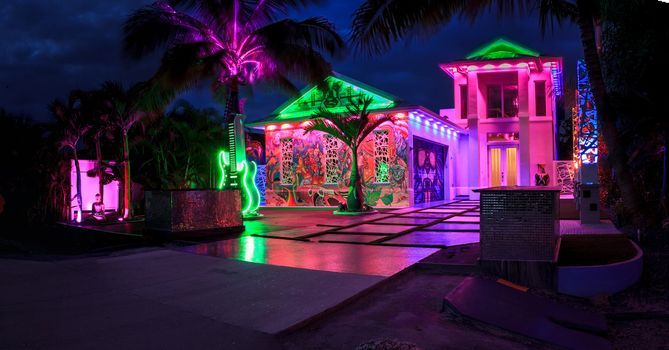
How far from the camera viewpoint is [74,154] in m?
16.3

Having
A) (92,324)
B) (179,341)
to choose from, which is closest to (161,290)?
(92,324)

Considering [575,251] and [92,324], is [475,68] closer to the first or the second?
[575,251]

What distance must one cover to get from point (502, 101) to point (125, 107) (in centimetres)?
1919

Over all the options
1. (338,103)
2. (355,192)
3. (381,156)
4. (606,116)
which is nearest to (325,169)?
(381,156)

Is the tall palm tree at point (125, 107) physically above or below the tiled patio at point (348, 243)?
above

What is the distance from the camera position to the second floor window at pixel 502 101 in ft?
87.4

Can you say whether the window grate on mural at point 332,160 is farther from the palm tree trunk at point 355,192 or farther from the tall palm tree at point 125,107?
the tall palm tree at point 125,107

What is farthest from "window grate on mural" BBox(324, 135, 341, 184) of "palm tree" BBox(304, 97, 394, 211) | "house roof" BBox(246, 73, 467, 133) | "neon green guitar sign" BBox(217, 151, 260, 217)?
"neon green guitar sign" BBox(217, 151, 260, 217)

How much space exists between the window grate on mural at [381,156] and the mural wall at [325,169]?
40 millimetres

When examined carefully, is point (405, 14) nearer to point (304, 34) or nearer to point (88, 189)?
point (304, 34)

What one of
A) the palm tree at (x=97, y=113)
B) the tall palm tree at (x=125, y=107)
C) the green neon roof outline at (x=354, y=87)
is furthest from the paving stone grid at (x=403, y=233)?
the palm tree at (x=97, y=113)

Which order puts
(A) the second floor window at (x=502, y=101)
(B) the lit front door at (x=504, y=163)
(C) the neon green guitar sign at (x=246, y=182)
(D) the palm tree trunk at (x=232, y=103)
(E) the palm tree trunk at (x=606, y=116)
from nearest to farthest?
(E) the palm tree trunk at (x=606, y=116), (D) the palm tree trunk at (x=232, y=103), (C) the neon green guitar sign at (x=246, y=182), (A) the second floor window at (x=502, y=101), (B) the lit front door at (x=504, y=163)

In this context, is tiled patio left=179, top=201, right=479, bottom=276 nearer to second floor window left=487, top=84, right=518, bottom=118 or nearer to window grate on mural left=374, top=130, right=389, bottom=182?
window grate on mural left=374, top=130, right=389, bottom=182

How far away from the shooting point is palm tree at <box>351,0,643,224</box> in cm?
710
